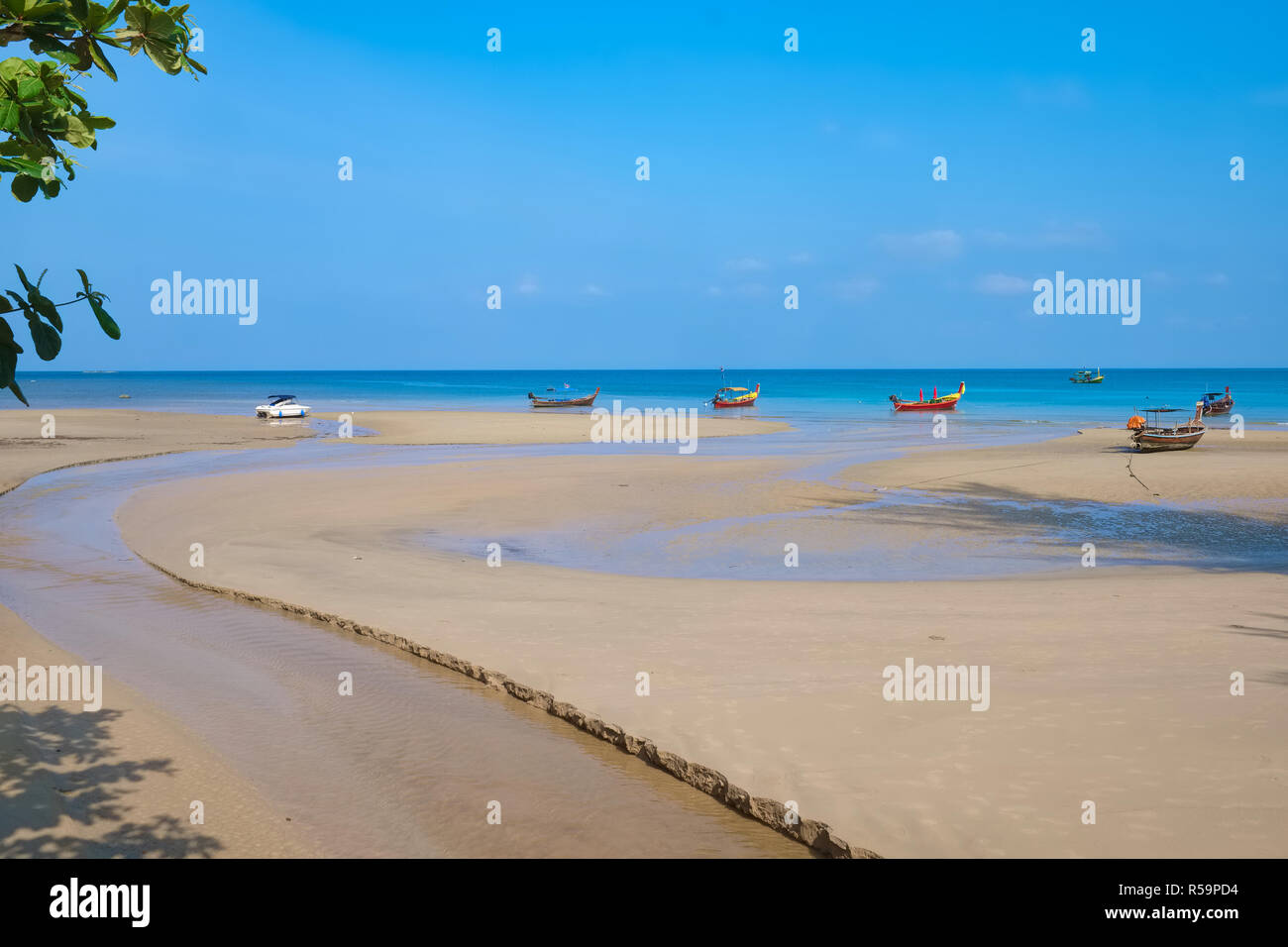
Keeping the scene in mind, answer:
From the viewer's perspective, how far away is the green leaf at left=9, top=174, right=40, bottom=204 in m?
3.06

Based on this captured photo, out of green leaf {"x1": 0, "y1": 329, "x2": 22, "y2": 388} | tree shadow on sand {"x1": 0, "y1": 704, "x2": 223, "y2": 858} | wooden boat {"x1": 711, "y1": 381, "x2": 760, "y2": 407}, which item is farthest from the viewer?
wooden boat {"x1": 711, "y1": 381, "x2": 760, "y2": 407}

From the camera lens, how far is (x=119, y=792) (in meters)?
6.29

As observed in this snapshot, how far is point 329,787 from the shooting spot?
6.64m

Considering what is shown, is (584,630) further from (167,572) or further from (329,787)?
(167,572)

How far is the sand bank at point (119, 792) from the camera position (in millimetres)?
5605

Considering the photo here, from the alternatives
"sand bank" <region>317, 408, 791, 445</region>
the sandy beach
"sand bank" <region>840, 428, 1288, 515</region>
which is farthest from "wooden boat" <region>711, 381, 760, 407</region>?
the sandy beach

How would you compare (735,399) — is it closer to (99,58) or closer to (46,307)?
(99,58)

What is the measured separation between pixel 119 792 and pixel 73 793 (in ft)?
0.90

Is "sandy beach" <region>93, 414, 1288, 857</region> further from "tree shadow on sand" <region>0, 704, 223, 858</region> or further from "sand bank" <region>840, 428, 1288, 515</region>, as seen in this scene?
"sand bank" <region>840, 428, 1288, 515</region>

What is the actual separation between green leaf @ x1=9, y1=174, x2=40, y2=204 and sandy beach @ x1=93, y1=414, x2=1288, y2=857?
5.36 meters

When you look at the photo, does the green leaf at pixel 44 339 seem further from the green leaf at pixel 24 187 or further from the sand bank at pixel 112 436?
the sand bank at pixel 112 436

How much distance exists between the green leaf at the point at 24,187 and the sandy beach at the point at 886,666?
17.6 feet

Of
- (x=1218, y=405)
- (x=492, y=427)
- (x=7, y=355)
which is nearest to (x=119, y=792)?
(x=7, y=355)
